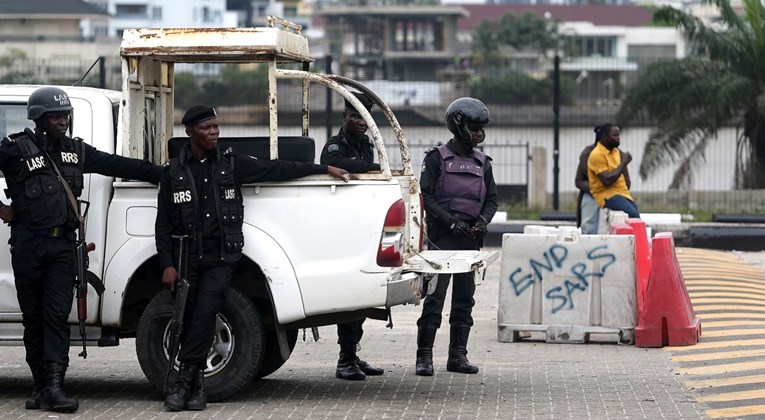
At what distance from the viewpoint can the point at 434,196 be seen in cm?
988

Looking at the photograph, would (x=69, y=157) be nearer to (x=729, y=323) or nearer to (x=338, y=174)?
(x=338, y=174)

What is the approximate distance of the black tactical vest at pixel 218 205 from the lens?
8.22m

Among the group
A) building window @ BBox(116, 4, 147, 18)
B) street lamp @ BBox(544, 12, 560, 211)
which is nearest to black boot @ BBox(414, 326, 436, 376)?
street lamp @ BBox(544, 12, 560, 211)

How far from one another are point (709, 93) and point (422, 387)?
17.5 metres

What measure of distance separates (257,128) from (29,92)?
14552 millimetres

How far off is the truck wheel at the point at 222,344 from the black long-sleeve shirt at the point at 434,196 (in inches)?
67.4

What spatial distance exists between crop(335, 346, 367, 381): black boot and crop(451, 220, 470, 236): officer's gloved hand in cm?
103

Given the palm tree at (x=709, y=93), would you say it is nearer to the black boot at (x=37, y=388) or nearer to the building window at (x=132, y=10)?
the black boot at (x=37, y=388)

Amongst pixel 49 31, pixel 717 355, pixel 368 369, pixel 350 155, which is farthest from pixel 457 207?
pixel 49 31

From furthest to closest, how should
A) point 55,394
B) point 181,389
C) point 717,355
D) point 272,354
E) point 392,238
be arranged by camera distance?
1. point 717,355
2. point 272,354
3. point 392,238
4. point 181,389
5. point 55,394

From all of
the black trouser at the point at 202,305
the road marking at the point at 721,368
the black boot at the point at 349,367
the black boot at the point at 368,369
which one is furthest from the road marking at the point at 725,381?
the black trouser at the point at 202,305

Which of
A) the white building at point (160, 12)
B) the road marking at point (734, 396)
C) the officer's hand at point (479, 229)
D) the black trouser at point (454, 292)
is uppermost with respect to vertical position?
the white building at point (160, 12)

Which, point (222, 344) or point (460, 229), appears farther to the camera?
point (460, 229)

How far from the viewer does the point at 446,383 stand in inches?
371
